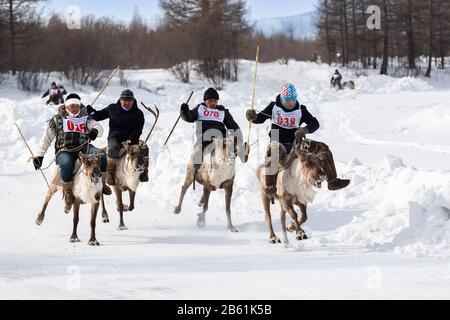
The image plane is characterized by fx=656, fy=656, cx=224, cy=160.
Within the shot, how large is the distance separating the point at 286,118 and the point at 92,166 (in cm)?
315

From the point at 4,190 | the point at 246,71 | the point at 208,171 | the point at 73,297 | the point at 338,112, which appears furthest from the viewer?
the point at 246,71

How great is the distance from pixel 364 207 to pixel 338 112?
1771 cm

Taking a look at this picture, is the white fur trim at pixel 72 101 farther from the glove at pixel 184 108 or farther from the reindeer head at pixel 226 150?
the reindeer head at pixel 226 150

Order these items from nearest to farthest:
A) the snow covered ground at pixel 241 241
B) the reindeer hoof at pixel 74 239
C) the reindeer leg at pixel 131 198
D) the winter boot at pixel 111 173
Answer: the snow covered ground at pixel 241 241, the reindeer hoof at pixel 74 239, the winter boot at pixel 111 173, the reindeer leg at pixel 131 198

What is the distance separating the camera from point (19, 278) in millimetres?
7348

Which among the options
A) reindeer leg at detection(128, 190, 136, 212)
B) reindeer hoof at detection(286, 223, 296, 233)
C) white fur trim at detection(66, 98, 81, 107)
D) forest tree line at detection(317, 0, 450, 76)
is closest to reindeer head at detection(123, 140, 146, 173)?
reindeer leg at detection(128, 190, 136, 212)

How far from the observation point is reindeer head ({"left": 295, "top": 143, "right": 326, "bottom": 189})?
913 centimetres

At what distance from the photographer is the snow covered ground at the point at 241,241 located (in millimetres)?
6867

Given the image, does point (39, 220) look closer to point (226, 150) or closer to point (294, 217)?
point (226, 150)

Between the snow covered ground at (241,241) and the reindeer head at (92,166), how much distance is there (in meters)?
1.03

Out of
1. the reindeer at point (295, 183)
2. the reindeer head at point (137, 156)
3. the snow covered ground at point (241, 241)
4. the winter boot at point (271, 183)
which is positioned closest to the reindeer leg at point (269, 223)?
the reindeer at point (295, 183)

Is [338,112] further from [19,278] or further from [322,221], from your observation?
[19,278]

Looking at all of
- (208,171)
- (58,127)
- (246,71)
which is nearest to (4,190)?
(58,127)

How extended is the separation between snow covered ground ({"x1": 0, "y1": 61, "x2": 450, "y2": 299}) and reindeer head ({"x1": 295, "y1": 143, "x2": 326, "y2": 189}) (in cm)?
88
